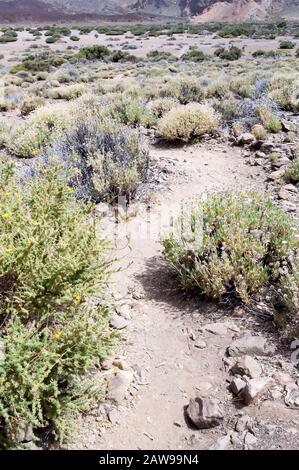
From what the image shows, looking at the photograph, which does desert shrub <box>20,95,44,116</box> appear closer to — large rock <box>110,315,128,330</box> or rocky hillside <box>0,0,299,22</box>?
large rock <box>110,315,128,330</box>

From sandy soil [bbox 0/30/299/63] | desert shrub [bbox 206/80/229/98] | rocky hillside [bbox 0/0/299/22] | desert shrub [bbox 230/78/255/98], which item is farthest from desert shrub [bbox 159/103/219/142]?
rocky hillside [bbox 0/0/299/22]

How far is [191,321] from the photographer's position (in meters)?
3.52

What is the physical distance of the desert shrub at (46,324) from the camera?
89.1 inches

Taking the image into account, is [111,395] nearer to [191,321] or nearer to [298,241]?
[191,321]

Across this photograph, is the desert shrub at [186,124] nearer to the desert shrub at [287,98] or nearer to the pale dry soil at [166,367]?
the desert shrub at [287,98]

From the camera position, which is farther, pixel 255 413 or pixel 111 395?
pixel 111 395

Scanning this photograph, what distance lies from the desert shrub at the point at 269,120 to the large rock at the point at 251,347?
19.6 feet

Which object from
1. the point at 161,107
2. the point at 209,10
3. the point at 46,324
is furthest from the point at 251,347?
the point at 209,10

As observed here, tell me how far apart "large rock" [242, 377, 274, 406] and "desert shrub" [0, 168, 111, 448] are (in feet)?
3.06

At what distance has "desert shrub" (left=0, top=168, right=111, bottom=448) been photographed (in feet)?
7.43

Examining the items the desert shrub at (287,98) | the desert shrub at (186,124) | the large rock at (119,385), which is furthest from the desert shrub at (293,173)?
the desert shrub at (287,98)

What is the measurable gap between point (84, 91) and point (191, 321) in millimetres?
13649
